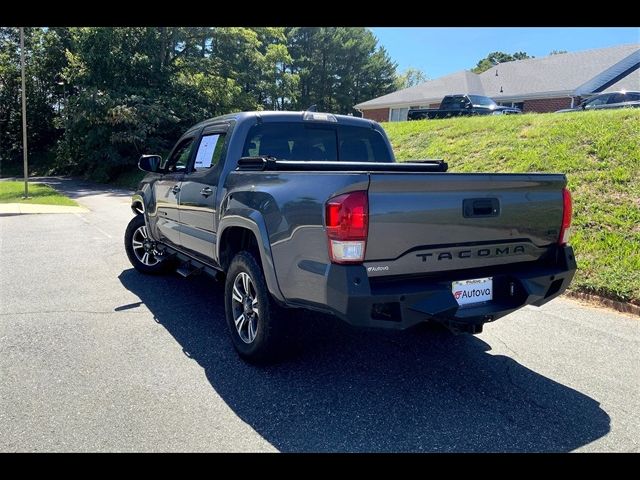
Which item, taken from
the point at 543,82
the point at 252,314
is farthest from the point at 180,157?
the point at 543,82

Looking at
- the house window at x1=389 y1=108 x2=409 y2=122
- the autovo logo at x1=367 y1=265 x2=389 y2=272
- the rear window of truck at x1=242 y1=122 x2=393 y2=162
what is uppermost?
the house window at x1=389 y1=108 x2=409 y2=122

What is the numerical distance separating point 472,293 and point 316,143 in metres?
2.17

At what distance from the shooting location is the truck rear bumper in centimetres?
284

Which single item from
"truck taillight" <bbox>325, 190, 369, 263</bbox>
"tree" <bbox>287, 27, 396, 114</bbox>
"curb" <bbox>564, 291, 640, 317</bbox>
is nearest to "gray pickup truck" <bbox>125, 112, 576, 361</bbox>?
"truck taillight" <bbox>325, 190, 369, 263</bbox>

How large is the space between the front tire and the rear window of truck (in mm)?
1130

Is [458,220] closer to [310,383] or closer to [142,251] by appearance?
[310,383]

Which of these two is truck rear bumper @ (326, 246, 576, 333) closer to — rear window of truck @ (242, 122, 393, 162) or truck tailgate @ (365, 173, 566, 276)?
truck tailgate @ (365, 173, 566, 276)

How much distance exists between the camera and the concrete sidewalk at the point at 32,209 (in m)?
13.0

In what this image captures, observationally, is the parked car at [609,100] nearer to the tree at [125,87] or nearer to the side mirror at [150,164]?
the tree at [125,87]

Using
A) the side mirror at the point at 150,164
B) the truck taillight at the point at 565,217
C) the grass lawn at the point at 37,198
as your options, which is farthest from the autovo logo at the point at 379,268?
the grass lawn at the point at 37,198

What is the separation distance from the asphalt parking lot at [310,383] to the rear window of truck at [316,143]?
1.66 metres

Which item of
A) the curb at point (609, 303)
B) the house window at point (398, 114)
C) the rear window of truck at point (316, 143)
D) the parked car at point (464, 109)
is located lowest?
the curb at point (609, 303)
